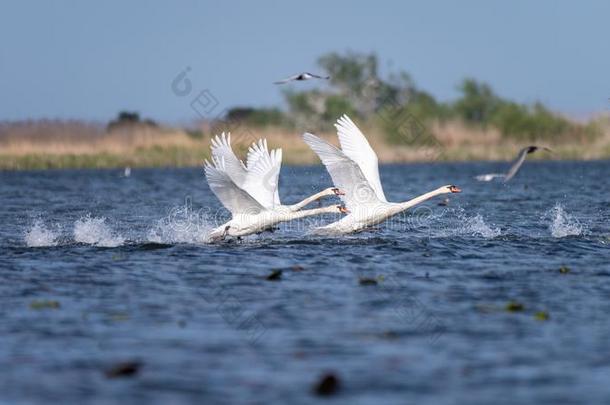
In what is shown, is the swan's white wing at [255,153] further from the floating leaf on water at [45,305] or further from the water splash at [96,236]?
the floating leaf on water at [45,305]

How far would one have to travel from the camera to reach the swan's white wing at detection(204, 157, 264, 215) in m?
17.6

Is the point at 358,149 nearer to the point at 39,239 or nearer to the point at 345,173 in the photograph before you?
the point at 345,173

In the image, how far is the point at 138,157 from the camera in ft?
169

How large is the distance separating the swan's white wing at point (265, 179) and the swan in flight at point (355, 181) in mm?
1072

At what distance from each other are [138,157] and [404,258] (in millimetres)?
35298

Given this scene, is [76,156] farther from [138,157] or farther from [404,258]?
[404,258]

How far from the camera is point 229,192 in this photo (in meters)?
18.2

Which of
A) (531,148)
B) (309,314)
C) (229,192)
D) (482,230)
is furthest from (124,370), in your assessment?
(482,230)

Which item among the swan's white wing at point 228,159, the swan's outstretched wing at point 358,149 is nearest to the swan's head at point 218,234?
the swan's white wing at point 228,159

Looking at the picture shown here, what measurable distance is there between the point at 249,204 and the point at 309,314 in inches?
244

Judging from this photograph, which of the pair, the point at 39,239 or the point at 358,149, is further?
the point at 358,149

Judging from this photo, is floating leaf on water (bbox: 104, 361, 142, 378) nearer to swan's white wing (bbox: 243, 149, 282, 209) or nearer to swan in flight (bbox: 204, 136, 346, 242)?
swan in flight (bbox: 204, 136, 346, 242)

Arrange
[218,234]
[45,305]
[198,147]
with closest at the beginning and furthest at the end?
[45,305], [218,234], [198,147]

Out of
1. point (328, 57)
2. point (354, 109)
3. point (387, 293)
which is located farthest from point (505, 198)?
point (328, 57)
